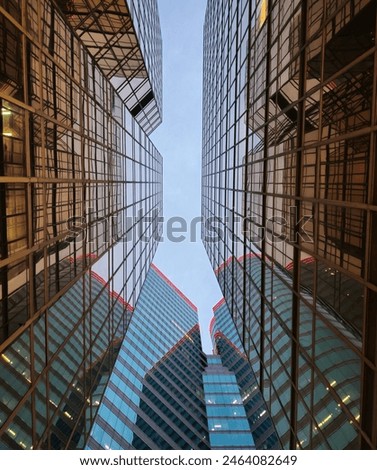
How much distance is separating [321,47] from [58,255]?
1118 cm

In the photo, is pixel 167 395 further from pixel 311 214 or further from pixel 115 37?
pixel 311 214

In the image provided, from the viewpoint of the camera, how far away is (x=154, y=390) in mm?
55812

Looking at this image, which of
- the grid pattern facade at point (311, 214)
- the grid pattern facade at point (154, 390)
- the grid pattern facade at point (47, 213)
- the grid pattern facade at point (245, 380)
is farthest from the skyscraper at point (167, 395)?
the grid pattern facade at point (311, 214)

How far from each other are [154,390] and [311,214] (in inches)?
2028

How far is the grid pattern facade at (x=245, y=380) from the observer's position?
58834 mm

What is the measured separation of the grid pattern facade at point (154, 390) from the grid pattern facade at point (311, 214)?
80.3ft

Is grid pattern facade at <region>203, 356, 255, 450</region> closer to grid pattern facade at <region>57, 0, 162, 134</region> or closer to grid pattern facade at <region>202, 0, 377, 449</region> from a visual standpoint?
grid pattern facade at <region>202, 0, 377, 449</region>

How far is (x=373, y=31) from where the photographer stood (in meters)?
8.07

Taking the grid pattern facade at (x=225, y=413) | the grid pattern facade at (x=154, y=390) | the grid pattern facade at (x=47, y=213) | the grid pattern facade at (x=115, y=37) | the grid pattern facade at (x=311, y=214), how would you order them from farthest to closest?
the grid pattern facade at (x=225, y=413) < the grid pattern facade at (x=154, y=390) < the grid pattern facade at (x=115, y=37) < the grid pattern facade at (x=47, y=213) < the grid pattern facade at (x=311, y=214)

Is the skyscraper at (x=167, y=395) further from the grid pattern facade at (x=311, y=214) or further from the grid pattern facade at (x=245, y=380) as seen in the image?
the grid pattern facade at (x=311, y=214)

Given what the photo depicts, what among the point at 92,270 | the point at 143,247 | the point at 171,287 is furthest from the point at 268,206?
the point at 171,287

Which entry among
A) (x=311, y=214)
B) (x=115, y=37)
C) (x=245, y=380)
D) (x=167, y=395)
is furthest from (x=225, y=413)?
(x=115, y=37)

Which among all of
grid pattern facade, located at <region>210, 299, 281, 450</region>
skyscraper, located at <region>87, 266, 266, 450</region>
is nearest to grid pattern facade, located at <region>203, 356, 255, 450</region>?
skyscraper, located at <region>87, 266, 266, 450</region>

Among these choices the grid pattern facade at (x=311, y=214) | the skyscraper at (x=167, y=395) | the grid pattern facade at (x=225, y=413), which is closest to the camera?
the grid pattern facade at (x=311, y=214)
